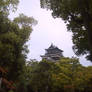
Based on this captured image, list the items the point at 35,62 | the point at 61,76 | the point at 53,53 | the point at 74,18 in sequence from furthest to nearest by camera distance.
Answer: the point at 53,53
the point at 35,62
the point at 61,76
the point at 74,18

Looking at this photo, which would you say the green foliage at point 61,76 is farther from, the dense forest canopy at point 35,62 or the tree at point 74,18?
the tree at point 74,18

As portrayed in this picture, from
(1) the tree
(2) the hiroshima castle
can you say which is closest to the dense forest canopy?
(1) the tree

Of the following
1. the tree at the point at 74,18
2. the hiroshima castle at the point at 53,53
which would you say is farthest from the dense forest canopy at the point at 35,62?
the hiroshima castle at the point at 53,53

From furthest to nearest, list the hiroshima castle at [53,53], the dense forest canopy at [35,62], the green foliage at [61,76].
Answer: the hiroshima castle at [53,53] → the green foliage at [61,76] → the dense forest canopy at [35,62]

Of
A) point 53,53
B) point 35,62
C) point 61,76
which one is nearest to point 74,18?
point 61,76

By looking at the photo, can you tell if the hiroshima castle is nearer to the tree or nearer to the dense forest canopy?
the dense forest canopy

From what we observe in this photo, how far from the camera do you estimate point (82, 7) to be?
171 inches

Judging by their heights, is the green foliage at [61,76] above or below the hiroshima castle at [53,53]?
below

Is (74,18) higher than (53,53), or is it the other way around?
(53,53)

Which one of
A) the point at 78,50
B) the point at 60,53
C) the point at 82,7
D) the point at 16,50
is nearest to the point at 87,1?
the point at 82,7

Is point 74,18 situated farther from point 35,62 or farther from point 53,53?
point 53,53

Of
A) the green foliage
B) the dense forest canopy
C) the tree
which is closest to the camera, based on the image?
the tree

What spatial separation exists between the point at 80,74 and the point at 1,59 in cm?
1051

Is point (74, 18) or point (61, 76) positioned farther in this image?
point (61, 76)
